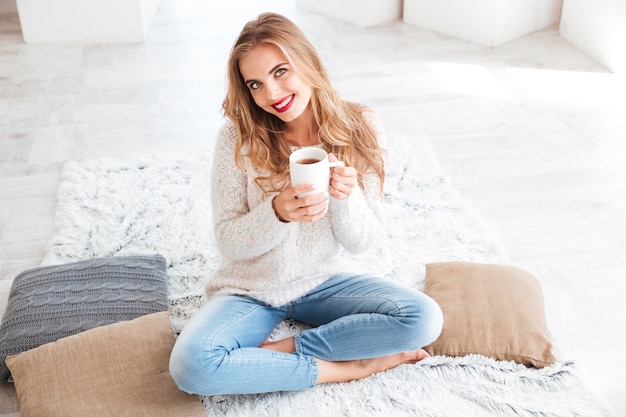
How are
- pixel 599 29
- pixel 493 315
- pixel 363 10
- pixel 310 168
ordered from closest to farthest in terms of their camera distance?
pixel 310 168, pixel 493 315, pixel 599 29, pixel 363 10

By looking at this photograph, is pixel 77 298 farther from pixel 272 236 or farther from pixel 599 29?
pixel 599 29

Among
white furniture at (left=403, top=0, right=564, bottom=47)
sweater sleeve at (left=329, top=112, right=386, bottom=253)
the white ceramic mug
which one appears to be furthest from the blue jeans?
white furniture at (left=403, top=0, right=564, bottom=47)

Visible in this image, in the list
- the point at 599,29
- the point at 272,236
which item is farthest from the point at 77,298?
the point at 599,29

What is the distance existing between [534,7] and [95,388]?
3.04 metres

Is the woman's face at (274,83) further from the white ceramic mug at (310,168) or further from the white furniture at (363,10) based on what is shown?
the white furniture at (363,10)

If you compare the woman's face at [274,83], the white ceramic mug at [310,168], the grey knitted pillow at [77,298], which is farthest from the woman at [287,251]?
the grey knitted pillow at [77,298]

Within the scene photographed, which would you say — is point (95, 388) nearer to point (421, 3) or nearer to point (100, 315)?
point (100, 315)

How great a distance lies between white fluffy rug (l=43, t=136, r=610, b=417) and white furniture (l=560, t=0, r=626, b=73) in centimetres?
116

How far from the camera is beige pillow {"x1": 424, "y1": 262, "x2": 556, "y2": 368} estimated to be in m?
1.85

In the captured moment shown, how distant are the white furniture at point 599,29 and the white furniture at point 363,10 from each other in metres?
0.89

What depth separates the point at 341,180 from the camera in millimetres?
1595

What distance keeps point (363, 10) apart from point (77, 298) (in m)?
2.63

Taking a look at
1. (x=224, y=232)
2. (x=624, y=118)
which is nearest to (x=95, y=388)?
(x=224, y=232)

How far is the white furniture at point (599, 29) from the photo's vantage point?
3.43 m
